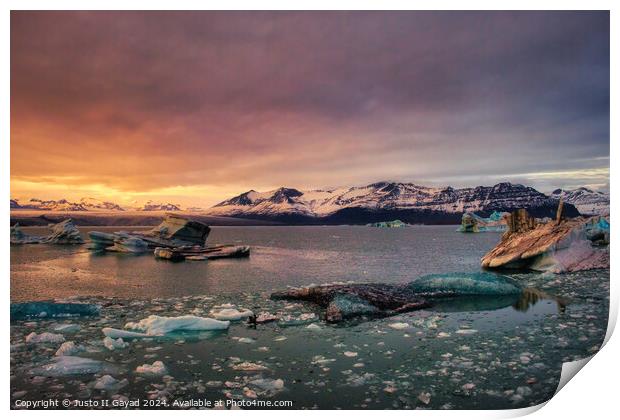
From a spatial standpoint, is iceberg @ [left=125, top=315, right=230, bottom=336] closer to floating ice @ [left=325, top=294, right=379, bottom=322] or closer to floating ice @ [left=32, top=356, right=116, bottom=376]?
floating ice @ [left=32, top=356, right=116, bottom=376]

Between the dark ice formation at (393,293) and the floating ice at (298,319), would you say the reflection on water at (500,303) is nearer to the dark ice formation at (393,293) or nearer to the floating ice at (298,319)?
the dark ice formation at (393,293)

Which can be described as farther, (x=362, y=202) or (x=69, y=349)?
(x=362, y=202)

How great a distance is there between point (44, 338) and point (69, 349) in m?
0.64

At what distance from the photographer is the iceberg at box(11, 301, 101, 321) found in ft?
19.9

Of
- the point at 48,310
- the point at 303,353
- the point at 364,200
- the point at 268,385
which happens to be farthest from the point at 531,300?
the point at 48,310

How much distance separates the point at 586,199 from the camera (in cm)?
790

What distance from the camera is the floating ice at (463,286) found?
7734 millimetres

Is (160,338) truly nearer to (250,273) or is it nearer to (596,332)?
(596,332)

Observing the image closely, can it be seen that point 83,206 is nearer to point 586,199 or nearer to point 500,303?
point 500,303

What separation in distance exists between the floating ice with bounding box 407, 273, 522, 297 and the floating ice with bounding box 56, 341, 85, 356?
5.42 m

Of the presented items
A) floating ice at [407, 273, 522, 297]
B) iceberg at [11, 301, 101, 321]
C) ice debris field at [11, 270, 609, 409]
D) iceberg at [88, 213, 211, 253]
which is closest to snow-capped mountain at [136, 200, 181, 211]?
ice debris field at [11, 270, 609, 409]

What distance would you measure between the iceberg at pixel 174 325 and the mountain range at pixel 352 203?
283cm

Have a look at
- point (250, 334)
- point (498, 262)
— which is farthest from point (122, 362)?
point (498, 262)

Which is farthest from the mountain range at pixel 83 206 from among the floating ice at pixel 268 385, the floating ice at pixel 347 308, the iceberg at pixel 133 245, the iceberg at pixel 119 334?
the iceberg at pixel 133 245
